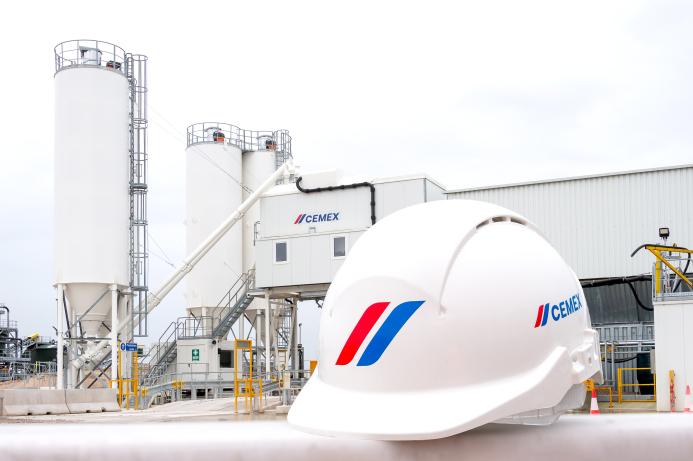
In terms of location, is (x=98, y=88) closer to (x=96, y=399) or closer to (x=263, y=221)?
(x=263, y=221)

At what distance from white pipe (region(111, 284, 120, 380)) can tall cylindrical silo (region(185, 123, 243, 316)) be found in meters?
7.42

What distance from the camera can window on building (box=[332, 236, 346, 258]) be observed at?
2649 cm

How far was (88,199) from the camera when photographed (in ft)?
98.2

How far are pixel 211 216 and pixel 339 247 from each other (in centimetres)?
1257

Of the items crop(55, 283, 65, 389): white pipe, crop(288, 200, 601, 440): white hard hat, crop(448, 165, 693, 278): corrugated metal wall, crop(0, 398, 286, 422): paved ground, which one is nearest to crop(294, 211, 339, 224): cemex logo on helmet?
crop(448, 165, 693, 278): corrugated metal wall

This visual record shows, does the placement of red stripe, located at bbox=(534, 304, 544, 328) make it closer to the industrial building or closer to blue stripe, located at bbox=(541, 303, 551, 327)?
blue stripe, located at bbox=(541, 303, 551, 327)

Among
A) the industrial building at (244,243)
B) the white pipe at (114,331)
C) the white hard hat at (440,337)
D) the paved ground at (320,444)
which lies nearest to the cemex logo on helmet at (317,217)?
the industrial building at (244,243)

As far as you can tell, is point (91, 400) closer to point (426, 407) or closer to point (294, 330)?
point (294, 330)

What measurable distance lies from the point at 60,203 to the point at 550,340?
1119 inches

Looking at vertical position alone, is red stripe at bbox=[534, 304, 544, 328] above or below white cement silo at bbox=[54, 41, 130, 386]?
below

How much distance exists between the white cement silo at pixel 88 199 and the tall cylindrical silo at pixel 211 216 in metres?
7.19

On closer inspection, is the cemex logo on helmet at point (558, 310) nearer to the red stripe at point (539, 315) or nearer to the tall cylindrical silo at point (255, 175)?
the red stripe at point (539, 315)

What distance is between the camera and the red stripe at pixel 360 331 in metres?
3.57

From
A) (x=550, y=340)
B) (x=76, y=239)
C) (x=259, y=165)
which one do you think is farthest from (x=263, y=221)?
(x=550, y=340)
